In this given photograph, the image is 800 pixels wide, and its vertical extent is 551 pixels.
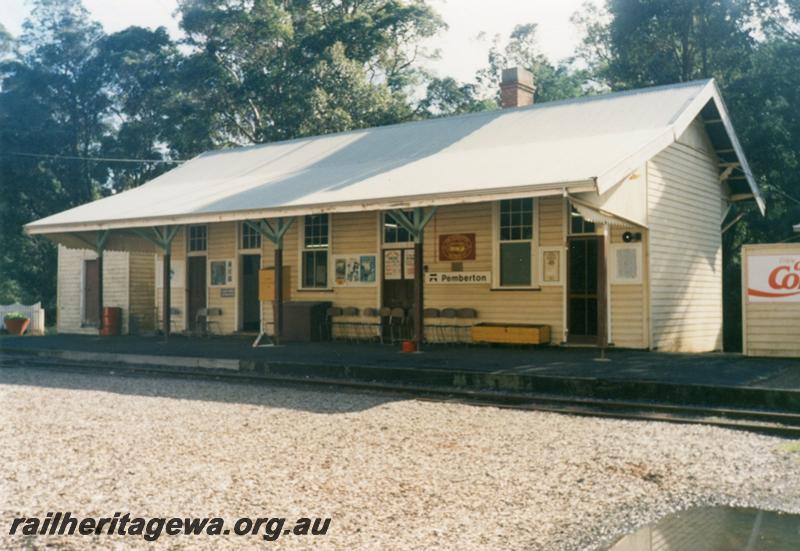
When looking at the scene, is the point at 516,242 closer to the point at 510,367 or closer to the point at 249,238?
the point at 510,367

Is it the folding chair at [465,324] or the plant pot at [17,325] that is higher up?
the folding chair at [465,324]

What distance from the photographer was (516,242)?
575 inches

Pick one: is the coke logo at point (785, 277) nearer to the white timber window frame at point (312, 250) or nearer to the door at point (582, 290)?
the door at point (582, 290)

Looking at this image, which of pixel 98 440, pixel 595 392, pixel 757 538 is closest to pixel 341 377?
pixel 595 392

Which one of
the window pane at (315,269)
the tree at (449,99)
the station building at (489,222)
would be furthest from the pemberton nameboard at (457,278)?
the tree at (449,99)

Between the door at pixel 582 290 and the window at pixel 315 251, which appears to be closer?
the door at pixel 582 290

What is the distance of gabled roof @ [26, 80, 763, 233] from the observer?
11.7 meters

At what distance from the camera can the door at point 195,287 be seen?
19.7 meters

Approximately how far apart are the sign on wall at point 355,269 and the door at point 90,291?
8.89m

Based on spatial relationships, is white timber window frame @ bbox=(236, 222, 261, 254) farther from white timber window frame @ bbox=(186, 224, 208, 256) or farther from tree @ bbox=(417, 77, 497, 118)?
tree @ bbox=(417, 77, 497, 118)

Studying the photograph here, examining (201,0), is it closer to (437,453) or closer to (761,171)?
(761,171)

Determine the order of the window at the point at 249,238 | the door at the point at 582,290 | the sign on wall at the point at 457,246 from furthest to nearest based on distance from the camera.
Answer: the window at the point at 249,238 → the sign on wall at the point at 457,246 → the door at the point at 582,290

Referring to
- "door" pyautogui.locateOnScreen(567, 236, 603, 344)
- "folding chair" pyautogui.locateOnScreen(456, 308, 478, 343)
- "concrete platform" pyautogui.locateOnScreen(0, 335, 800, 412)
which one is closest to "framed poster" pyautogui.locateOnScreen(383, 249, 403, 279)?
"concrete platform" pyautogui.locateOnScreen(0, 335, 800, 412)

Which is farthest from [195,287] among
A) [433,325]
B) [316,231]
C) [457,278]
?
[457,278]
